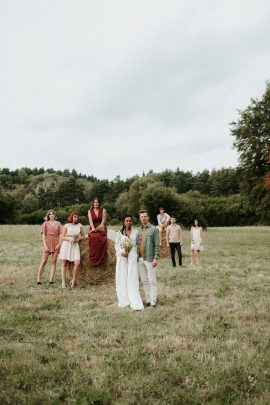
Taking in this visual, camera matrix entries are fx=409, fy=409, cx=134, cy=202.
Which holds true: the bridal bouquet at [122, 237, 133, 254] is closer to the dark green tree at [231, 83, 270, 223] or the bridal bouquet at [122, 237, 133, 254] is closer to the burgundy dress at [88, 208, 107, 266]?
the burgundy dress at [88, 208, 107, 266]

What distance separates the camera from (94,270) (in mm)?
11930

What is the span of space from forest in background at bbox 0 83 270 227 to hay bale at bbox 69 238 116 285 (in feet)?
58.5

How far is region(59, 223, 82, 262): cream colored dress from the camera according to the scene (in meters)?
11.5

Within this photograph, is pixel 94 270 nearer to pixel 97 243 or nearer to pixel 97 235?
pixel 97 243

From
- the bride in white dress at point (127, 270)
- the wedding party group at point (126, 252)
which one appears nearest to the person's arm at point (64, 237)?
the wedding party group at point (126, 252)

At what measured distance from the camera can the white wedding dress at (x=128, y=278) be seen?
29.4 feet

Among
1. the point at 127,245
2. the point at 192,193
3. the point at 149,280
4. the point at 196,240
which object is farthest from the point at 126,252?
the point at 192,193

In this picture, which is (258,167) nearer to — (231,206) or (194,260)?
(194,260)

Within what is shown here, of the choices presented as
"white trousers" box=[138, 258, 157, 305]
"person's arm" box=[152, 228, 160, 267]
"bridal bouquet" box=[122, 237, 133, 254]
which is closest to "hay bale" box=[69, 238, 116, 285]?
"white trousers" box=[138, 258, 157, 305]

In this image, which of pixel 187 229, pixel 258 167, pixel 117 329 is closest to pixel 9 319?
pixel 117 329

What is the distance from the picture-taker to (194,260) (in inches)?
710

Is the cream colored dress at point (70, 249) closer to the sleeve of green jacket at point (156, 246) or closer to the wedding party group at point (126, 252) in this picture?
the wedding party group at point (126, 252)

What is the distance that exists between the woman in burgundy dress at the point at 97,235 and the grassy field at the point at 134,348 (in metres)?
1.29

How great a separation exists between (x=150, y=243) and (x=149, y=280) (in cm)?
83
